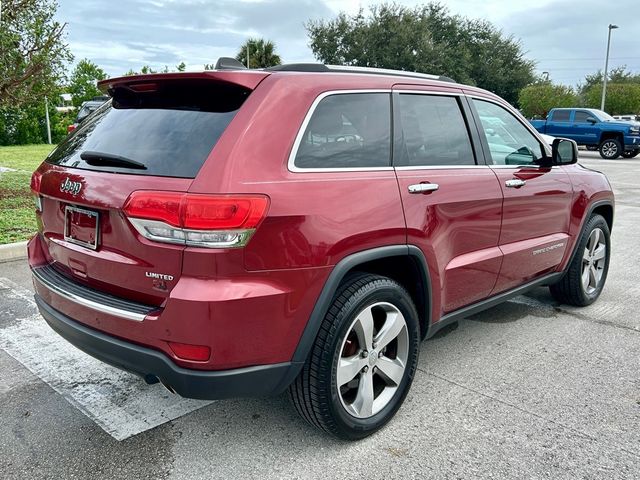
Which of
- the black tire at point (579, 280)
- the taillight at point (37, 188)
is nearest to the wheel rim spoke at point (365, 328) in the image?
the taillight at point (37, 188)

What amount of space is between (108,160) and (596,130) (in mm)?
23141

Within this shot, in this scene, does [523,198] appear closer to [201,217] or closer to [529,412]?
[529,412]

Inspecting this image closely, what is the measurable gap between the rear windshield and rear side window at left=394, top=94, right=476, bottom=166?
0.97 meters

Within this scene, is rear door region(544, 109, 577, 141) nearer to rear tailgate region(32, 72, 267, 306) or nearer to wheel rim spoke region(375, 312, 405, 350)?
wheel rim spoke region(375, 312, 405, 350)

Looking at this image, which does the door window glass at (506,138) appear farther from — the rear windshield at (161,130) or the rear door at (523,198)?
the rear windshield at (161,130)

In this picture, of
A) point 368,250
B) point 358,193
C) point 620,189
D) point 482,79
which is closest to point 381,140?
point 358,193

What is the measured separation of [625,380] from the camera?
3379 mm

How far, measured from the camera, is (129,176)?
2326mm

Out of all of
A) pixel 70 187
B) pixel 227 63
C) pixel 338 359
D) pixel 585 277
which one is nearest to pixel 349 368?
pixel 338 359

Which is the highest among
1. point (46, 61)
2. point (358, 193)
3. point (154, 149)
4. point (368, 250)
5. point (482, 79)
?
point (482, 79)

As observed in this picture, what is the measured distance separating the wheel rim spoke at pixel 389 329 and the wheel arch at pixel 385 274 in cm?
23

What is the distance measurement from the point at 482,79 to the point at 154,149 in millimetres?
46773

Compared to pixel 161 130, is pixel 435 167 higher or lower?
lower

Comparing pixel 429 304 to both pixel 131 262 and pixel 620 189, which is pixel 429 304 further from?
pixel 620 189
